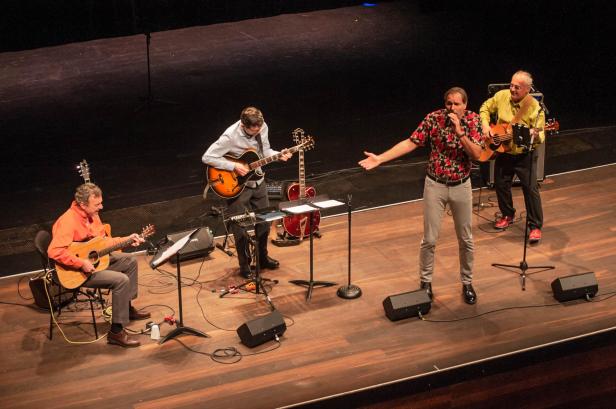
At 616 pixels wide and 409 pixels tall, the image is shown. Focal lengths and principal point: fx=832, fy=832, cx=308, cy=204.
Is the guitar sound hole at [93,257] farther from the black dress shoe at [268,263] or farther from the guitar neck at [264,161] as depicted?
the black dress shoe at [268,263]

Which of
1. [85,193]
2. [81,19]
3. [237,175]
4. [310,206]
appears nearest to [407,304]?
[310,206]

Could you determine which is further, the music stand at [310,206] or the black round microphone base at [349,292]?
the black round microphone base at [349,292]

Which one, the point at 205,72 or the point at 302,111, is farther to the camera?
the point at 205,72

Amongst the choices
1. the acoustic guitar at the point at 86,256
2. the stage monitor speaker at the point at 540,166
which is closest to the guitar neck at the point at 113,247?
the acoustic guitar at the point at 86,256

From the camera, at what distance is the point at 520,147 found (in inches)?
295

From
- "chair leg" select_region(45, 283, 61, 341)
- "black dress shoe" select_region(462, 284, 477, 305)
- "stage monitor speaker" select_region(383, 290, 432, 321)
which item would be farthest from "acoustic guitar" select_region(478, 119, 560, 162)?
"chair leg" select_region(45, 283, 61, 341)

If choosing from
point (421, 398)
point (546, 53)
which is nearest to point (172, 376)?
point (421, 398)

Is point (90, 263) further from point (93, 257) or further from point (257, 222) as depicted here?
point (257, 222)

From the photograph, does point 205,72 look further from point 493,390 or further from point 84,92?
point 493,390

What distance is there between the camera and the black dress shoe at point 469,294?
6742mm

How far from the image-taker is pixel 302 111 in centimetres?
1113

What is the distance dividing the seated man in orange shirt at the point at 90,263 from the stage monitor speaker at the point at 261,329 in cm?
83

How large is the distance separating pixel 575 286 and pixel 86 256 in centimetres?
384

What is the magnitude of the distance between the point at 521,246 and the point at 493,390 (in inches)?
81.5
